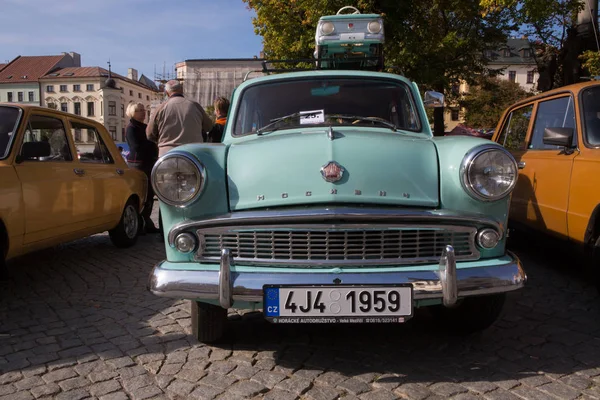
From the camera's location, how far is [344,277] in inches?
99.8

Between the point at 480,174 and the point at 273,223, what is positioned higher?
the point at 480,174

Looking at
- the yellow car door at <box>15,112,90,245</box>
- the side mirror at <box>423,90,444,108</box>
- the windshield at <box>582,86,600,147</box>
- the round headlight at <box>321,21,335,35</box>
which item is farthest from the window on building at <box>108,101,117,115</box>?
the windshield at <box>582,86,600,147</box>

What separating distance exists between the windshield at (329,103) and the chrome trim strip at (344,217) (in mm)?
1188

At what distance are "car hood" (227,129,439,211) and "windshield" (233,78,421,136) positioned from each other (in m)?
0.75

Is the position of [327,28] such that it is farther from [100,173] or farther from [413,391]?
[413,391]

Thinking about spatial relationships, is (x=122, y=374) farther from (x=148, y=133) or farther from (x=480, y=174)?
(x=148, y=133)

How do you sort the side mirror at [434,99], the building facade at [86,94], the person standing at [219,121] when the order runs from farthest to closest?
1. the building facade at [86,94]
2. the person standing at [219,121]
3. the side mirror at [434,99]

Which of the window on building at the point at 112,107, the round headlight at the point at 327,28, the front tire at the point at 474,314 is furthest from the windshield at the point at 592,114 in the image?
the window on building at the point at 112,107

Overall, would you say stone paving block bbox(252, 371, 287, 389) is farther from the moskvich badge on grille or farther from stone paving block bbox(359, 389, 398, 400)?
the moskvich badge on grille

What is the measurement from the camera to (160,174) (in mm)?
2852

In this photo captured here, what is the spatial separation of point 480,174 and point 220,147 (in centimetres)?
149

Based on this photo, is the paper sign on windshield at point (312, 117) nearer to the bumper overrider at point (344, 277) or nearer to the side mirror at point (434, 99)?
the side mirror at point (434, 99)

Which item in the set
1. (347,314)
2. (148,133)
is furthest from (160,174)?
(148,133)

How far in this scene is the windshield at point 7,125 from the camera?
4.35 metres
